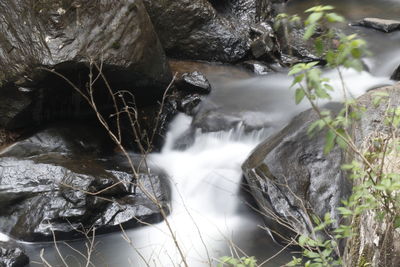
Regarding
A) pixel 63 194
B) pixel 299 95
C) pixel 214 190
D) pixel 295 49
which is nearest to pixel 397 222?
pixel 299 95

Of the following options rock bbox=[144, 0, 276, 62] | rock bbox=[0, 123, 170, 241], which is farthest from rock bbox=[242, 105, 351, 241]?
rock bbox=[144, 0, 276, 62]

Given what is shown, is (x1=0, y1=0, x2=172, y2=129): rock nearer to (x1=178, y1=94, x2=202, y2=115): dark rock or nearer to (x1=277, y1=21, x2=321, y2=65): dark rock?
Result: (x1=178, y1=94, x2=202, y2=115): dark rock

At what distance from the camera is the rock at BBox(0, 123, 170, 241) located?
5.14 m

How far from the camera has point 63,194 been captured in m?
5.26

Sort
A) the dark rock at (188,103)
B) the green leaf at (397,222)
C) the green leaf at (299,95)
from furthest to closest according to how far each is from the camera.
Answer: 1. the dark rock at (188,103)
2. the green leaf at (397,222)
3. the green leaf at (299,95)

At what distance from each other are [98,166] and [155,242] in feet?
4.15

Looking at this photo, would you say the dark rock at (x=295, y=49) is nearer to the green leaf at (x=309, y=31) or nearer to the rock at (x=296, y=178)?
the rock at (x=296, y=178)

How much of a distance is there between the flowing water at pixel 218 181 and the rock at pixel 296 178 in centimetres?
37

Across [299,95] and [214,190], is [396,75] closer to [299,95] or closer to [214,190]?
[214,190]

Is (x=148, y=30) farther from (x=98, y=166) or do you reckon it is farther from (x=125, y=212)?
(x=125, y=212)

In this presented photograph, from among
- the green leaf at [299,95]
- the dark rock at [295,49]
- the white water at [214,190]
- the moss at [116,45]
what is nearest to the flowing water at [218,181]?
the white water at [214,190]

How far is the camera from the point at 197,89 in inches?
278

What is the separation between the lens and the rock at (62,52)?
219 inches

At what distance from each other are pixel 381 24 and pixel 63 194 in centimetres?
689
